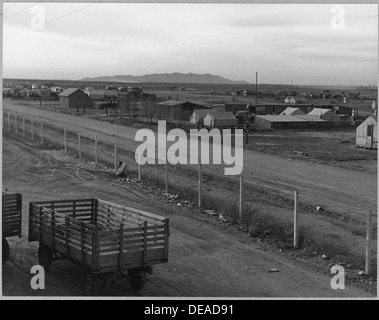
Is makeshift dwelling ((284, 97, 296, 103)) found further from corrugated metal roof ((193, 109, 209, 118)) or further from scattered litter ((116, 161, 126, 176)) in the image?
scattered litter ((116, 161, 126, 176))

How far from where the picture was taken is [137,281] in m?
8.59

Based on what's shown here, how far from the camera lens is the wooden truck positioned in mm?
8086

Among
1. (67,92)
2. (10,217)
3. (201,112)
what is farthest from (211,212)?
(201,112)

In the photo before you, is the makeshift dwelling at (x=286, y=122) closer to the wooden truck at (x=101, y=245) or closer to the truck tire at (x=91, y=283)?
the wooden truck at (x=101, y=245)

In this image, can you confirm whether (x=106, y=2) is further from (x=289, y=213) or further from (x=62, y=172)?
(x=62, y=172)

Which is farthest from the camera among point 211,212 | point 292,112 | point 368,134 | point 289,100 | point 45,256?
point 289,100

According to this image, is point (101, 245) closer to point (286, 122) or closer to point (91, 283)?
point (91, 283)

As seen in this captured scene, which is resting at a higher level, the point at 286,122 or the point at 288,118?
the point at 288,118

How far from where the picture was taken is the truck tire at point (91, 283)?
8.17 metres

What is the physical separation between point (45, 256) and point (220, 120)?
20238mm

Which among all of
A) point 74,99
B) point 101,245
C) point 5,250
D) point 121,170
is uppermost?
point 74,99

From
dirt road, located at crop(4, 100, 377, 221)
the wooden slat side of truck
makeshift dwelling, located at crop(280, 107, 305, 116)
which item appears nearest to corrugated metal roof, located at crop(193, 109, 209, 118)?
dirt road, located at crop(4, 100, 377, 221)

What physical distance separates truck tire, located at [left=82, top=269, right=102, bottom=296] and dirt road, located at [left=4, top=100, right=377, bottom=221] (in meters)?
8.04

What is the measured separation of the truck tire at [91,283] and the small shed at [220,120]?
17.3 metres
